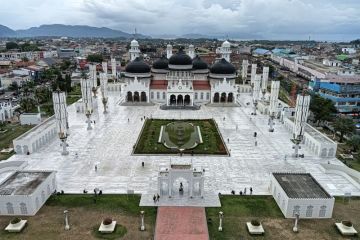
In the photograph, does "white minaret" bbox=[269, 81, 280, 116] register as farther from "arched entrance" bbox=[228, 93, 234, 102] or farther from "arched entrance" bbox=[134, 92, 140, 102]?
"arched entrance" bbox=[134, 92, 140, 102]

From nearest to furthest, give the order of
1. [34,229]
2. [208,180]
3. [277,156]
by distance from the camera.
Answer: [34,229]
[208,180]
[277,156]

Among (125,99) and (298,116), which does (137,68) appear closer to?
(125,99)

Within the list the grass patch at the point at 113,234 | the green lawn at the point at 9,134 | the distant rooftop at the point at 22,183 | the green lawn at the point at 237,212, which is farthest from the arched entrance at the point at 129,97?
the grass patch at the point at 113,234

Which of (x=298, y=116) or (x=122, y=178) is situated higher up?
(x=298, y=116)

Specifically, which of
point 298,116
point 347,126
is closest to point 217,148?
point 298,116

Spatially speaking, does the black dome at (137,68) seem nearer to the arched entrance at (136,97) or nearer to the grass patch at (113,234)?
the arched entrance at (136,97)

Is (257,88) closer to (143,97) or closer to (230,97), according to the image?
(230,97)

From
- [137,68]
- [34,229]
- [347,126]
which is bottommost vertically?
[34,229]
